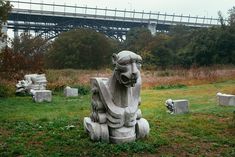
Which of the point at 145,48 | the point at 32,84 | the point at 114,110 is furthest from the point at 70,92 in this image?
the point at 145,48

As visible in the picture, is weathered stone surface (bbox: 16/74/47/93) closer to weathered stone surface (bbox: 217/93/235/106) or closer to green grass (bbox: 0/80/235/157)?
green grass (bbox: 0/80/235/157)

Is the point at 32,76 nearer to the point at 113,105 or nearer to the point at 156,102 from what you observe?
the point at 156,102

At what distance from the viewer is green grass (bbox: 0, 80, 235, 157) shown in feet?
23.6

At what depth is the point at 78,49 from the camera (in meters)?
39.1

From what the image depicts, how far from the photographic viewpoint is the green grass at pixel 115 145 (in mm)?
7180


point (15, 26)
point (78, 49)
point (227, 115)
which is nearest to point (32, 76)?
point (227, 115)

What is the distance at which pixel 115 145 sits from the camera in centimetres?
743

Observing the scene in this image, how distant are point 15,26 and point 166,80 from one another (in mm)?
37052

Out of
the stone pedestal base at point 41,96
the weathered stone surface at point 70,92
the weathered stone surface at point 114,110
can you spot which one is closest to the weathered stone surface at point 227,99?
the weathered stone surface at point 114,110

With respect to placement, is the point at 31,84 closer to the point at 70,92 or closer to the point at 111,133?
the point at 70,92

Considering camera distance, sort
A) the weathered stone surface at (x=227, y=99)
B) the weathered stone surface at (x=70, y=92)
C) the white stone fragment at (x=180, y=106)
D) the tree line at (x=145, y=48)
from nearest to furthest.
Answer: the white stone fragment at (x=180, y=106), the weathered stone surface at (x=227, y=99), the weathered stone surface at (x=70, y=92), the tree line at (x=145, y=48)

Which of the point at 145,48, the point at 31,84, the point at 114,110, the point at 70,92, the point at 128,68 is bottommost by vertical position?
the point at 70,92

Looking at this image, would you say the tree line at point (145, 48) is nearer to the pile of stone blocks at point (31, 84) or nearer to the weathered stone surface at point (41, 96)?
the pile of stone blocks at point (31, 84)

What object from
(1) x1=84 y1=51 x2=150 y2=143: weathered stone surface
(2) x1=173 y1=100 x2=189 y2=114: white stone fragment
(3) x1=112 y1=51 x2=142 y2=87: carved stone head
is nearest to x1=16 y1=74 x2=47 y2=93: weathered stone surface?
(2) x1=173 y1=100 x2=189 y2=114: white stone fragment
